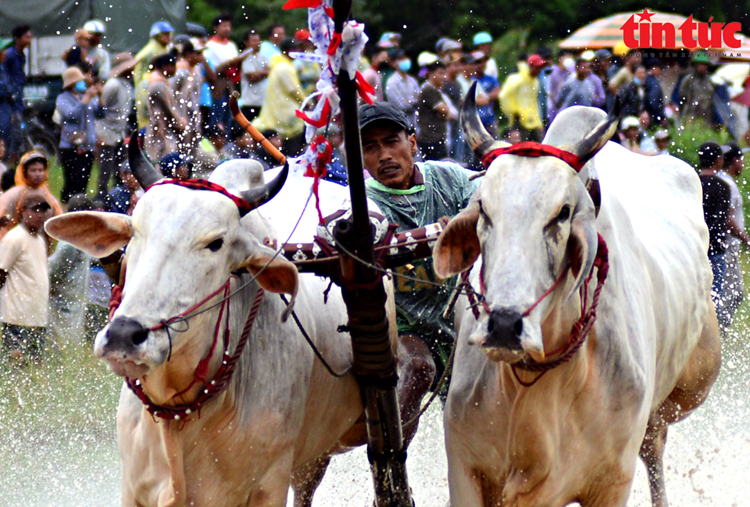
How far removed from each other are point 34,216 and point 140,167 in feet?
12.5

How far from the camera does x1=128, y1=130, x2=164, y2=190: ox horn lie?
4.02m

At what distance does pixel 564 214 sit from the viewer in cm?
358

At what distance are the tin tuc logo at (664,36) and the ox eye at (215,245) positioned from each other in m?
12.8

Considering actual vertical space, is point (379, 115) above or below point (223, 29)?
above

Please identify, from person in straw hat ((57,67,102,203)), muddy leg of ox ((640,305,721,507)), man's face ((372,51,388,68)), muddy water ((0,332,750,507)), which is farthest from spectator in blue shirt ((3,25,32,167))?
muddy leg of ox ((640,305,721,507))

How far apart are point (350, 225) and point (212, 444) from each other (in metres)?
0.89

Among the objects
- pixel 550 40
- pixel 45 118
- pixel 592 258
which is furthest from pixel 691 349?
pixel 550 40

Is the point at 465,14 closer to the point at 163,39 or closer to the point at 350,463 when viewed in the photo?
the point at 163,39

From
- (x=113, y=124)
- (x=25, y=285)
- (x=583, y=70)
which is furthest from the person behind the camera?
(x=583, y=70)

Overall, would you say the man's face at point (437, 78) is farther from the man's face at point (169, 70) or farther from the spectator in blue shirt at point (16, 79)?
the spectator in blue shirt at point (16, 79)

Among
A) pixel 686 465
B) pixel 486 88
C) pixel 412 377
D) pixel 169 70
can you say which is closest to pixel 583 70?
pixel 486 88

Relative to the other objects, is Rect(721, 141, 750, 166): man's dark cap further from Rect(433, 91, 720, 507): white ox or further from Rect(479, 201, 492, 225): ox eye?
Rect(479, 201, 492, 225): ox eye

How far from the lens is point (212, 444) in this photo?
3938 millimetres

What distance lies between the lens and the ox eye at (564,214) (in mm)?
3557
